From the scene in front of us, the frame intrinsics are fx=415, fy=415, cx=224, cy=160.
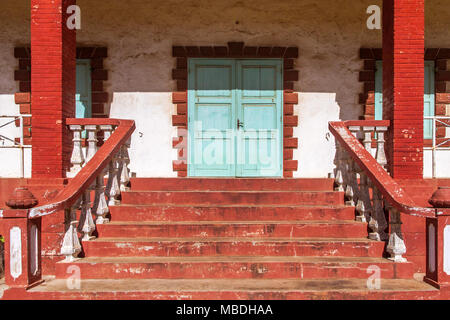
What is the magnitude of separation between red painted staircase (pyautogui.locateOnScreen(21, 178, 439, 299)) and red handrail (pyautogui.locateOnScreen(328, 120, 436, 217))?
647mm

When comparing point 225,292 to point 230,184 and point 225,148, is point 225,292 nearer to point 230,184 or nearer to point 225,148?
point 230,184

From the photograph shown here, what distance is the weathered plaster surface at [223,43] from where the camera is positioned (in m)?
8.02

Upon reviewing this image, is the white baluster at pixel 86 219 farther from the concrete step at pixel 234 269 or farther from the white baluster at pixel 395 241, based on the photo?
the white baluster at pixel 395 241

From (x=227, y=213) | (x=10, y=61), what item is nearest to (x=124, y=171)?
(x=227, y=213)

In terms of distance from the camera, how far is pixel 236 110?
8070 millimetres

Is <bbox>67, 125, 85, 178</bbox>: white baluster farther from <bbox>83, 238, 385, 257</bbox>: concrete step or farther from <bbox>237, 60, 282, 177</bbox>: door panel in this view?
<bbox>237, 60, 282, 177</bbox>: door panel

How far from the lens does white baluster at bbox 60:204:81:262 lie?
15.3 feet

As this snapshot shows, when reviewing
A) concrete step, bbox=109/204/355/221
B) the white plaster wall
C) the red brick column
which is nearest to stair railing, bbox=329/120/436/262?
concrete step, bbox=109/204/355/221

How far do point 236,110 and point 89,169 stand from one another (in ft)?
12.2

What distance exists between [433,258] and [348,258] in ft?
2.96

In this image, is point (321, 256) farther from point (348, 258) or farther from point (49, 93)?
point (49, 93)

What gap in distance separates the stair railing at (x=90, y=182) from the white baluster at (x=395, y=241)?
11.5 ft

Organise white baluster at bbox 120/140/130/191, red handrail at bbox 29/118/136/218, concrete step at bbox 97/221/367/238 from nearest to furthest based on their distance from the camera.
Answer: red handrail at bbox 29/118/136/218, concrete step at bbox 97/221/367/238, white baluster at bbox 120/140/130/191

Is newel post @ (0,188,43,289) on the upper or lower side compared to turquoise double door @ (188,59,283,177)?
lower
